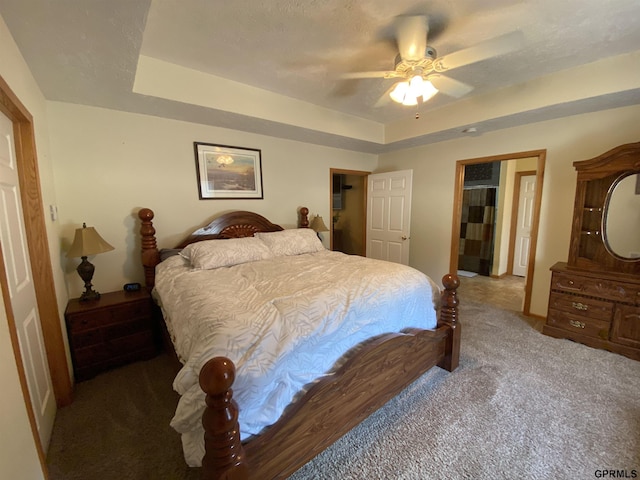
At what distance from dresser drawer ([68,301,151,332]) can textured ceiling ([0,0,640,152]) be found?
1699 mm

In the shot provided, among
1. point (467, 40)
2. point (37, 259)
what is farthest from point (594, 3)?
point (37, 259)

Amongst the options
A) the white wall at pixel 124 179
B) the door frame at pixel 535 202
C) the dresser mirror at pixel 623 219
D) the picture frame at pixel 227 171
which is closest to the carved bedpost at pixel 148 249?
the white wall at pixel 124 179

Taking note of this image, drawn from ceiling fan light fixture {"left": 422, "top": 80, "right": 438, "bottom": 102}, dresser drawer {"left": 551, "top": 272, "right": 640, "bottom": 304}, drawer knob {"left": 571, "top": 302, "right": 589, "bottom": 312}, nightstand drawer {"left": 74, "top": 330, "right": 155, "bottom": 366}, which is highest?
ceiling fan light fixture {"left": 422, "top": 80, "right": 438, "bottom": 102}

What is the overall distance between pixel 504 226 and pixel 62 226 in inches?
237

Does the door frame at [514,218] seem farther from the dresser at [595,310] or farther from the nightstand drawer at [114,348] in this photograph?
the nightstand drawer at [114,348]

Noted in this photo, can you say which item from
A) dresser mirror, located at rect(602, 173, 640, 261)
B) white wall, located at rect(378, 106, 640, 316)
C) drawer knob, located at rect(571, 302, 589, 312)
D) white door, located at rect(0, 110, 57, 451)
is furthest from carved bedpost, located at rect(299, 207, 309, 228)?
dresser mirror, located at rect(602, 173, 640, 261)

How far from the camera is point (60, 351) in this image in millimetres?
1780

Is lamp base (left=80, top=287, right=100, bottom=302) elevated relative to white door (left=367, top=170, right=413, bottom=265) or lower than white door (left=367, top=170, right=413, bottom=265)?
lower

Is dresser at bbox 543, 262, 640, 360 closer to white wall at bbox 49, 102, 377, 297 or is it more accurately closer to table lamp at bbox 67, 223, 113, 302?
white wall at bbox 49, 102, 377, 297

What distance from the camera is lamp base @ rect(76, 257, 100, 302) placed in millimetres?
2174

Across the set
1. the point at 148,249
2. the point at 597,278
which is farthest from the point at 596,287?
the point at 148,249

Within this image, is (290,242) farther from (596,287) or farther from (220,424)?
(596,287)

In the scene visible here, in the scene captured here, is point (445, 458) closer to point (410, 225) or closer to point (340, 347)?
point (340, 347)

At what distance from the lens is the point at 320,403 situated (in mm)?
1317
